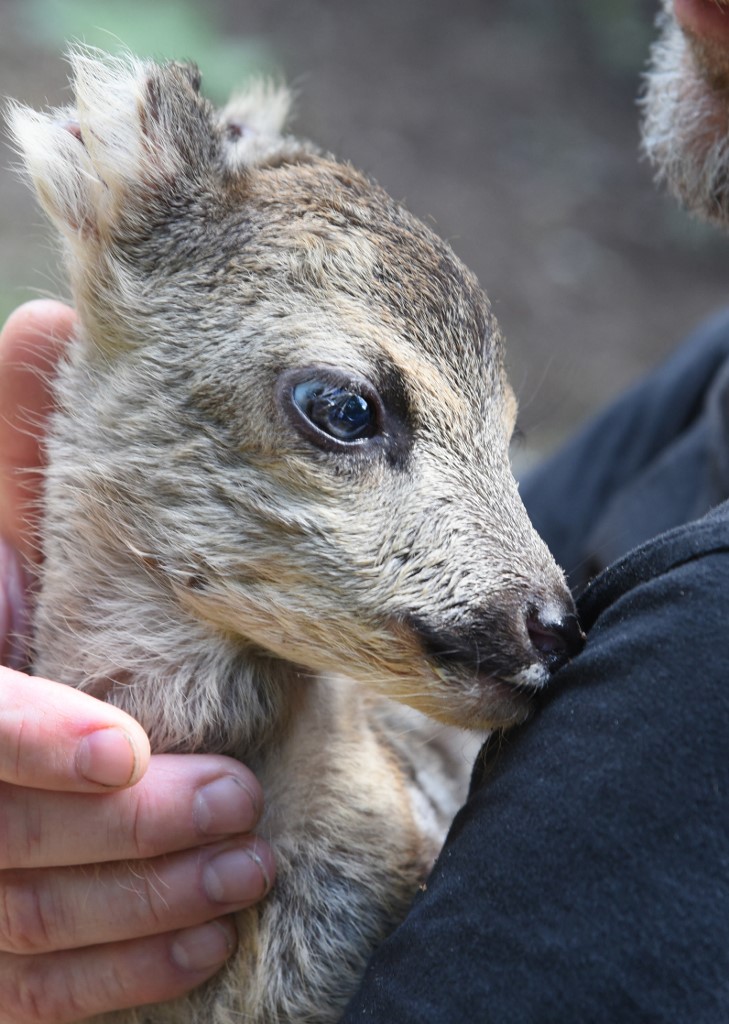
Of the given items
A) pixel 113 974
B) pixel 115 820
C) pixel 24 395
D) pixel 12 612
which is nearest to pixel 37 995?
pixel 113 974

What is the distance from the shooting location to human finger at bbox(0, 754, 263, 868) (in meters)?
2.31

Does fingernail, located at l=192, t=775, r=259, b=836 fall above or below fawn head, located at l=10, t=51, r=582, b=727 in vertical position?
below

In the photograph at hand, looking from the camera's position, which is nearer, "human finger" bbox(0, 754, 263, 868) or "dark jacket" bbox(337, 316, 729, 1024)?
"dark jacket" bbox(337, 316, 729, 1024)

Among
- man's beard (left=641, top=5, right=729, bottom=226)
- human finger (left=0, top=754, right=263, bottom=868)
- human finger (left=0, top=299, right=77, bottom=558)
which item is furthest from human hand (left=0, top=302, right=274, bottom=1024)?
man's beard (left=641, top=5, right=729, bottom=226)

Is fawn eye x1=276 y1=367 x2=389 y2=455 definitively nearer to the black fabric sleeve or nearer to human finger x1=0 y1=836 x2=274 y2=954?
the black fabric sleeve

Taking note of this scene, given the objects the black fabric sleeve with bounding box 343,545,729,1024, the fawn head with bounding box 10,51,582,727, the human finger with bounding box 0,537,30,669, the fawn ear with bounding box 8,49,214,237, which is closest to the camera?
the black fabric sleeve with bounding box 343,545,729,1024

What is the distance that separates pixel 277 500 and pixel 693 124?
1670 millimetres

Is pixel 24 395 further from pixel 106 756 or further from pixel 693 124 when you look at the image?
pixel 693 124

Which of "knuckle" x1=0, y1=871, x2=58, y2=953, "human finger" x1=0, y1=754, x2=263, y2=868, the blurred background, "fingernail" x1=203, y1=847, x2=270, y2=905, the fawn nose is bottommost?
"knuckle" x1=0, y1=871, x2=58, y2=953

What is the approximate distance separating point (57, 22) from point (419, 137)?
4227mm

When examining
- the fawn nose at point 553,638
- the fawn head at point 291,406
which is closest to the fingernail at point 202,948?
the fawn head at point 291,406

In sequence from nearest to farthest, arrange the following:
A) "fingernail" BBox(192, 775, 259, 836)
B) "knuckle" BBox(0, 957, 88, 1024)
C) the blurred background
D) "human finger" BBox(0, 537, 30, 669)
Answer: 1. "fingernail" BBox(192, 775, 259, 836)
2. "knuckle" BBox(0, 957, 88, 1024)
3. "human finger" BBox(0, 537, 30, 669)
4. the blurred background

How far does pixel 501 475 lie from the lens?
8.21 ft

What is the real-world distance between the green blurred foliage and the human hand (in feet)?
28.1
